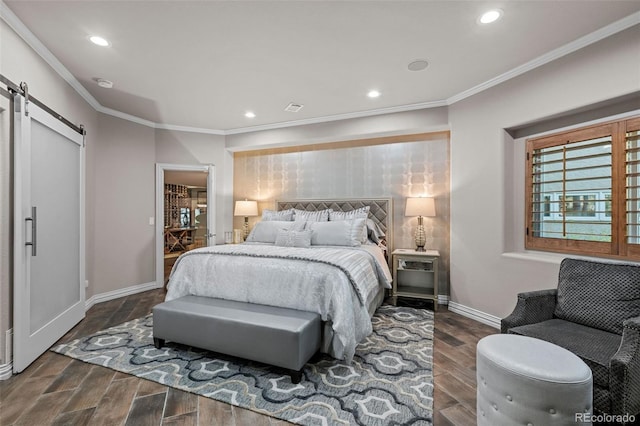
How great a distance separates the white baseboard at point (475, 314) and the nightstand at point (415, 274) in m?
0.24

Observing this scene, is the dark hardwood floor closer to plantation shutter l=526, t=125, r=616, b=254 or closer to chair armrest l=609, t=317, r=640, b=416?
chair armrest l=609, t=317, r=640, b=416

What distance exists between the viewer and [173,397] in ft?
6.52

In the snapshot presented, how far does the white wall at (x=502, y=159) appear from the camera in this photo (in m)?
2.44

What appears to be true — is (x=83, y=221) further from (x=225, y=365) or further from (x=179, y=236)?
(x=179, y=236)

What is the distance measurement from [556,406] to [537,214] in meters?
2.39

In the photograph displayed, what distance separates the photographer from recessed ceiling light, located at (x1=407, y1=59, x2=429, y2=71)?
2.90 metres

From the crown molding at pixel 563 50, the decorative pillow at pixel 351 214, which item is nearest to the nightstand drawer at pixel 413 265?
the decorative pillow at pixel 351 214

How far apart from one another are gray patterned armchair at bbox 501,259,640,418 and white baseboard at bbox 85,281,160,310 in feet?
15.5

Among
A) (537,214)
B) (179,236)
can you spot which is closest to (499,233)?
(537,214)

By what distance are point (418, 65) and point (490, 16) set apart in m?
0.80

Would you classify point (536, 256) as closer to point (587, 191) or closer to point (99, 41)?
point (587, 191)

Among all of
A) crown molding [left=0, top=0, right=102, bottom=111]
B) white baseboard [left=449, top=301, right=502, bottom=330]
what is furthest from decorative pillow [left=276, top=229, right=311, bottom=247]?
crown molding [left=0, top=0, right=102, bottom=111]

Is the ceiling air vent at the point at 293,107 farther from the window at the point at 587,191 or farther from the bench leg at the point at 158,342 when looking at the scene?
the bench leg at the point at 158,342

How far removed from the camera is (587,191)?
2.70 m
